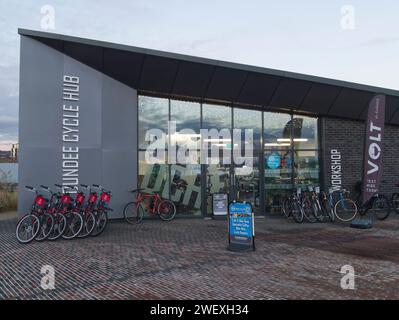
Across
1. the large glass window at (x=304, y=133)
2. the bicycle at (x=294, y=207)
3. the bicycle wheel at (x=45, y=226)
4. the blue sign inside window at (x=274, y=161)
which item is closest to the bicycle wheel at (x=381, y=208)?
the bicycle at (x=294, y=207)

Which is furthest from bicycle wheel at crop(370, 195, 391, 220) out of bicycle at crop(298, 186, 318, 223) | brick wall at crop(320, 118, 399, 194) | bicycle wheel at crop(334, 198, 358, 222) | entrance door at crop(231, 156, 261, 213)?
entrance door at crop(231, 156, 261, 213)

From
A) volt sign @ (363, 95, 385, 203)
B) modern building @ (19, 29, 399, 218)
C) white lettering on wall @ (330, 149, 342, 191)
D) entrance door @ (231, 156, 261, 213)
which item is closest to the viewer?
volt sign @ (363, 95, 385, 203)

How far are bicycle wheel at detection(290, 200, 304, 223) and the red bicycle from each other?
366 cm

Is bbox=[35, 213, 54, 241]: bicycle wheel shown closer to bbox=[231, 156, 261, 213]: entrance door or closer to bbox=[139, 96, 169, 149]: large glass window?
bbox=[139, 96, 169, 149]: large glass window

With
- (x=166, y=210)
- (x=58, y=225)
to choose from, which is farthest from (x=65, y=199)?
(x=166, y=210)

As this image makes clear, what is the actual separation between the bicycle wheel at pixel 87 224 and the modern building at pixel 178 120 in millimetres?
2490

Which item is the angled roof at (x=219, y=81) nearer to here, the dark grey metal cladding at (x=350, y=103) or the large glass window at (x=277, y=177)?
the dark grey metal cladding at (x=350, y=103)

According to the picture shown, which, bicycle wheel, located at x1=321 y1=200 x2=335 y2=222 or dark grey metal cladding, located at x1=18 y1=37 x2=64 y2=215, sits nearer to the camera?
dark grey metal cladding, located at x1=18 y1=37 x2=64 y2=215

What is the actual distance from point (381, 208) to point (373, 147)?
288 centimetres

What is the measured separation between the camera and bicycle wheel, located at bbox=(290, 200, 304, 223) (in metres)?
12.4

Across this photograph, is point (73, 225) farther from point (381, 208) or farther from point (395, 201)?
point (395, 201)

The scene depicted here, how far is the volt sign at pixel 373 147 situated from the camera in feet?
36.9

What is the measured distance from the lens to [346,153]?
14.5m
